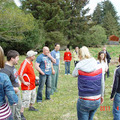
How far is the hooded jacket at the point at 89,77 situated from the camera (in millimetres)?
2482

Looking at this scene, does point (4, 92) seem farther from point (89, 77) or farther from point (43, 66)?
point (43, 66)

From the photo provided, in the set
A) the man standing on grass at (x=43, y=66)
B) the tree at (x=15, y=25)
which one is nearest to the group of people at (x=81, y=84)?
the man standing on grass at (x=43, y=66)

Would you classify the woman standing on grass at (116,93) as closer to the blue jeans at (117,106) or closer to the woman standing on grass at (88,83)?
the blue jeans at (117,106)

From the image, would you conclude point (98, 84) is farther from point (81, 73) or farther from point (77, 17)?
point (77, 17)

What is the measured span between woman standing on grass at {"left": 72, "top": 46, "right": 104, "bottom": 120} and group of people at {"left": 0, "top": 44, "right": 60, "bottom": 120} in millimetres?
1092

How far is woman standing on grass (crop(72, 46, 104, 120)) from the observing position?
2.49 metres

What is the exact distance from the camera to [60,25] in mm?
30000

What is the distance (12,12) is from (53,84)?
9.53 metres

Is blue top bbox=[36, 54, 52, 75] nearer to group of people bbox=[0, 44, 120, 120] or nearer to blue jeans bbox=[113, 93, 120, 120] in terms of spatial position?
group of people bbox=[0, 44, 120, 120]

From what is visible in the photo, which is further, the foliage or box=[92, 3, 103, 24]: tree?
box=[92, 3, 103, 24]: tree

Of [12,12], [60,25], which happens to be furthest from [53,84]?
[60,25]

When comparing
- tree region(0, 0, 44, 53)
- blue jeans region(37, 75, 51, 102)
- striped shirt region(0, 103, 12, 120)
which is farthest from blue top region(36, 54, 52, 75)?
tree region(0, 0, 44, 53)

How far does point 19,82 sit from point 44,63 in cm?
175

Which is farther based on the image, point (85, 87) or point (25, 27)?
point (25, 27)
